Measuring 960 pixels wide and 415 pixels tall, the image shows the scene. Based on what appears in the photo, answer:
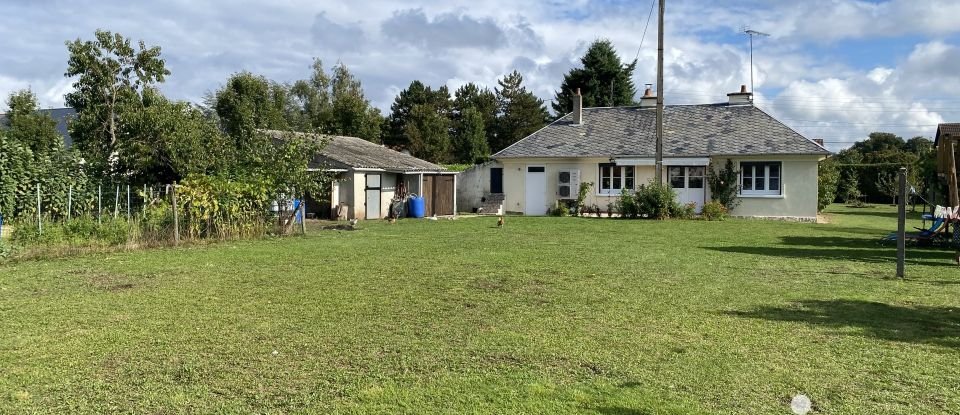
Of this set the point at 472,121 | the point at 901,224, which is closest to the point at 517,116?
the point at 472,121

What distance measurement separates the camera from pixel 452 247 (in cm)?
1381

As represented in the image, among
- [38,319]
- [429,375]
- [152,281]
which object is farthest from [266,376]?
[152,281]

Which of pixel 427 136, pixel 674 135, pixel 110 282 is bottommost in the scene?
pixel 110 282

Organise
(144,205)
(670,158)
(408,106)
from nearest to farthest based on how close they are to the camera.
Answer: (144,205), (670,158), (408,106)

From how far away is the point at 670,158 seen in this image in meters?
26.2

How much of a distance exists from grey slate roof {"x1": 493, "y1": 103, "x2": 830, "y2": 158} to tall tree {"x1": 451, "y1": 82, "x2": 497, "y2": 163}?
19.5 m

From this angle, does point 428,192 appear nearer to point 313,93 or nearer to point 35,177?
point 35,177

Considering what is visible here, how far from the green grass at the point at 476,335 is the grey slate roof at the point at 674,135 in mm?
15082

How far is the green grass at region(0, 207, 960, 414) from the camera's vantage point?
435 cm

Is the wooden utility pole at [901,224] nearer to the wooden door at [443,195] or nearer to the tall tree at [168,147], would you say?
the tall tree at [168,147]

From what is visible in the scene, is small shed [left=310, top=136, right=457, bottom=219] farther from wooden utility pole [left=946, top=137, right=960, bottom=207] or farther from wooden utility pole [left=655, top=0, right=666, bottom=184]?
wooden utility pole [left=946, top=137, right=960, bottom=207]

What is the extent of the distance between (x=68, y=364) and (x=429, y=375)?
277cm

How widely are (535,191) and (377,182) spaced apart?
23.7 feet

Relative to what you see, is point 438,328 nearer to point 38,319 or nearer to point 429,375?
point 429,375
